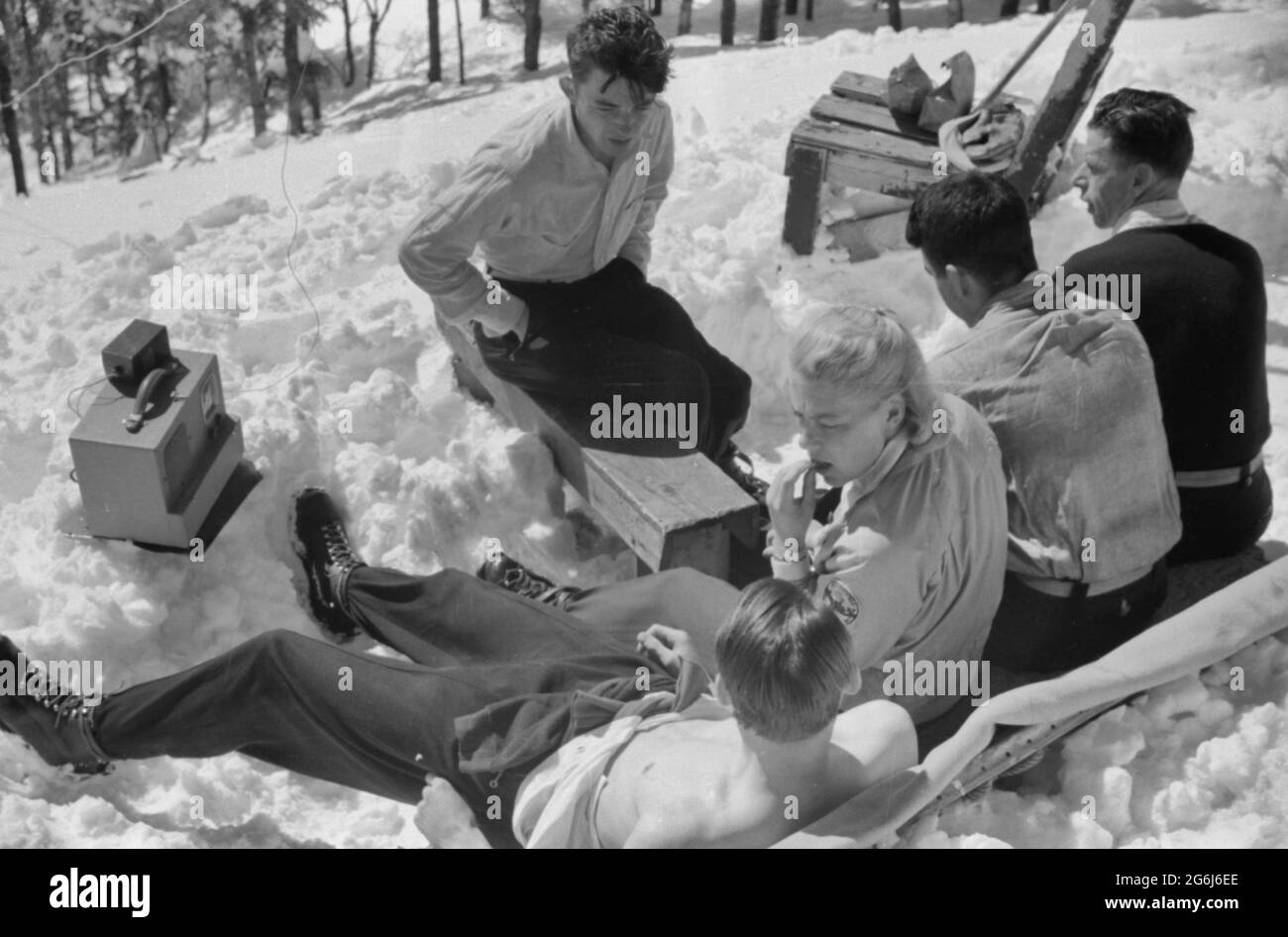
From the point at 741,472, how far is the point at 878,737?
153cm

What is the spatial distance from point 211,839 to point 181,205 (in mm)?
3068

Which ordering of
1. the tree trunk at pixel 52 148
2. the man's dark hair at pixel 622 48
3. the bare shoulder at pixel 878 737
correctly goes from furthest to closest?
the tree trunk at pixel 52 148 → the man's dark hair at pixel 622 48 → the bare shoulder at pixel 878 737

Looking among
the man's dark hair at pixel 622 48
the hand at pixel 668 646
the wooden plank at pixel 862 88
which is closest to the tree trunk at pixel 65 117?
the wooden plank at pixel 862 88

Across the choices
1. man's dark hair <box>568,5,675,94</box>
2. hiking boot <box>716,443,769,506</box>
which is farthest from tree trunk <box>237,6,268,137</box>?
hiking boot <box>716,443,769,506</box>

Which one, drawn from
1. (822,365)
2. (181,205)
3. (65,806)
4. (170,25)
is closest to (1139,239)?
(822,365)

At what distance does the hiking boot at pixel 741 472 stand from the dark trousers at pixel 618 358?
24 mm

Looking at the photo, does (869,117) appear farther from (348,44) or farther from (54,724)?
(54,724)

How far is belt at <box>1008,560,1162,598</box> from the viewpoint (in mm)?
2699

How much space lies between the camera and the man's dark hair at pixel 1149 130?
2.94 meters

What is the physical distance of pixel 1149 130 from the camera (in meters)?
2.95

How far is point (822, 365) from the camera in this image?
7.54 ft

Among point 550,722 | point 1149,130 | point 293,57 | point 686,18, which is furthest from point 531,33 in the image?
point 550,722

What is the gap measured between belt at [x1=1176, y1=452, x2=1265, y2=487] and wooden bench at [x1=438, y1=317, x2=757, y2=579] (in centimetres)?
96

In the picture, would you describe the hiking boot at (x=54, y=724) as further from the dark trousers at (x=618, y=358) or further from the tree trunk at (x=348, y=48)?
the tree trunk at (x=348, y=48)
